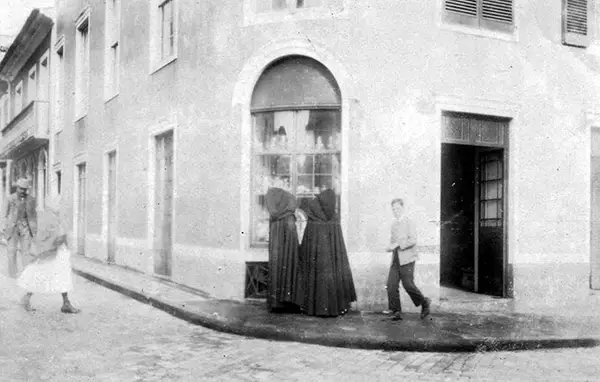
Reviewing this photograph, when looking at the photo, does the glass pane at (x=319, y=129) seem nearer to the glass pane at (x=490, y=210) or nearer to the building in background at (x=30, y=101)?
the glass pane at (x=490, y=210)

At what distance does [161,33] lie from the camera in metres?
13.2

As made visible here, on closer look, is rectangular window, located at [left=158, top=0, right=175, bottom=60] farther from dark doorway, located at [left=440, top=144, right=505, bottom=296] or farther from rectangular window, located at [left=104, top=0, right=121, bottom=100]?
dark doorway, located at [left=440, top=144, right=505, bottom=296]

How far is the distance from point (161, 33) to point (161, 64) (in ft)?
3.01

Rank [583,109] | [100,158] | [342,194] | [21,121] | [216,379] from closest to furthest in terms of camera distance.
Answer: [216,379] → [342,194] → [583,109] → [100,158] → [21,121]

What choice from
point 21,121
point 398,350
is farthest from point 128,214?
point 21,121

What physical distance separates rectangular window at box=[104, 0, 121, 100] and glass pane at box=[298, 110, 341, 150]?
718 cm

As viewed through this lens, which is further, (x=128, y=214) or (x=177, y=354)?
(x=128, y=214)

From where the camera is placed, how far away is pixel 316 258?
29.8 feet

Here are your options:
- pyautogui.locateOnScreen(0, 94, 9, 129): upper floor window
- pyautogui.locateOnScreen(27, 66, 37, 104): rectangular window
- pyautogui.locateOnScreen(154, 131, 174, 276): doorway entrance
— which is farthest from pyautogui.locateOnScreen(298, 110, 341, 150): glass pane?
pyautogui.locateOnScreen(0, 94, 9, 129): upper floor window

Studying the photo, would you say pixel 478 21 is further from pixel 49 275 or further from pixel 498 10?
pixel 49 275

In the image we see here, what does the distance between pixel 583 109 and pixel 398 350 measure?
256 inches

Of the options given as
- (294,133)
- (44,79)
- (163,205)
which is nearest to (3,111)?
(44,79)

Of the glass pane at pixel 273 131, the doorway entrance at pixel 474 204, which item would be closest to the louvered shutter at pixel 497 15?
the doorway entrance at pixel 474 204

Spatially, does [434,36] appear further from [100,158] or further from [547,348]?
[100,158]
